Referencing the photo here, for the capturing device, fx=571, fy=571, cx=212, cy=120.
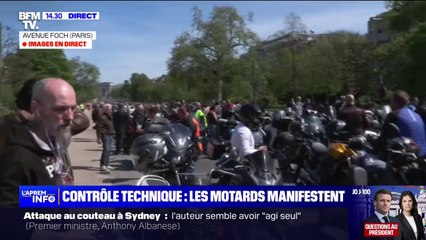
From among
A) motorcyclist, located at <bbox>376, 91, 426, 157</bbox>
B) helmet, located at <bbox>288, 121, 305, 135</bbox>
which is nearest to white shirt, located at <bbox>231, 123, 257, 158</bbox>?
motorcyclist, located at <bbox>376, 91, 426, 157</bbox>

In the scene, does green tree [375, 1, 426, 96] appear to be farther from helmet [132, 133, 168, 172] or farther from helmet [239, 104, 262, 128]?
helmet [132, 133, 168, 172]

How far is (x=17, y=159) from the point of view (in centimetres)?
225

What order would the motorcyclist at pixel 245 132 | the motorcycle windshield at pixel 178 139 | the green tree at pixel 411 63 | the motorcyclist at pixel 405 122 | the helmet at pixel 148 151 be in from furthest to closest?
1. the motorcycle windshield at pixel 178 139
2. the helmet at pixel 148 151
3. the motorcyclist at pixel 405 122
4. the motorcyclist at pixel 245 132
5. the green tree at pixel 411 63

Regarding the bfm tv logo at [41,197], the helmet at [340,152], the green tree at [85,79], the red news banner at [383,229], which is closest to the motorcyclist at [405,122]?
the helmet at [340,152]

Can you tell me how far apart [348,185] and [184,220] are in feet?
3.66

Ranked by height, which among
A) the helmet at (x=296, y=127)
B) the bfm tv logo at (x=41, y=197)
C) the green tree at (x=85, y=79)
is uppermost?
the green tree at (x=85, y=79)

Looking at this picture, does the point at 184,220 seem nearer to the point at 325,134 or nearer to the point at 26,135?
the point at 26,135

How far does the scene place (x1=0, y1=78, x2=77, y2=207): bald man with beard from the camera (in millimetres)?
2270

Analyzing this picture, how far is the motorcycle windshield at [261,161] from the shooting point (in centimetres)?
398

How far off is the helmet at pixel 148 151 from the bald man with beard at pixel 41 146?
1.83 metres

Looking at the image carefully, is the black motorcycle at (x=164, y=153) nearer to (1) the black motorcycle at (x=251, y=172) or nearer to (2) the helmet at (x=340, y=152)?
(1) the black motorcycle at (x=251, y=172)

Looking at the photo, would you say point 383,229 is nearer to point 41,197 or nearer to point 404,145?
point 404,145

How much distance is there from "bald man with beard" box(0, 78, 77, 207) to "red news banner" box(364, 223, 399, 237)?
202 cm

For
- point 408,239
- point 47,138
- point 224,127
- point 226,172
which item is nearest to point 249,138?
point 226,172
